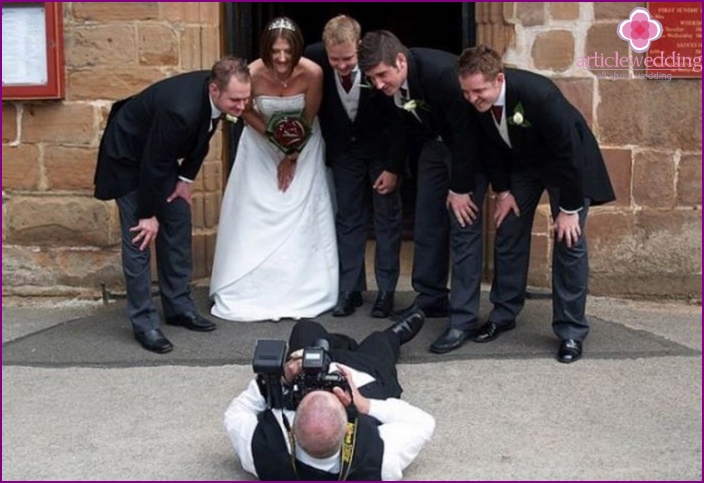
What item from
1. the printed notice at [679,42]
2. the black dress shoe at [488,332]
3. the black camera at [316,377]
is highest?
the printed notice at [679,42]

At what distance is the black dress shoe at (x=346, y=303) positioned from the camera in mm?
6633

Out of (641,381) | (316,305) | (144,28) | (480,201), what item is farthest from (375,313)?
(144,28)

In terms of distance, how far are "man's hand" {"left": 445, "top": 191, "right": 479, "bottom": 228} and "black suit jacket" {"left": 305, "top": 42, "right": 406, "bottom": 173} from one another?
54 centimetres

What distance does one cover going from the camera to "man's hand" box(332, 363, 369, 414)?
4.24m

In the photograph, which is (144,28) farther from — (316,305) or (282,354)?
(282,354)

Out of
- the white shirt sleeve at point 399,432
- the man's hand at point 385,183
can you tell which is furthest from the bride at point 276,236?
the white shirt sleeve at point 399,432

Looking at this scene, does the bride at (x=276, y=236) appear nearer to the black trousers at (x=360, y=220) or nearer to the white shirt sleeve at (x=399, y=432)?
the black trousers at (x=360, y=220)

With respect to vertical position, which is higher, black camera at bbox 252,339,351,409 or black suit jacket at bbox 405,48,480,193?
black suit jacket at bbox 405,48,480,193

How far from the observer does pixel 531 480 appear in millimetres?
4418

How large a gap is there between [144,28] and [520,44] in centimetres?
219

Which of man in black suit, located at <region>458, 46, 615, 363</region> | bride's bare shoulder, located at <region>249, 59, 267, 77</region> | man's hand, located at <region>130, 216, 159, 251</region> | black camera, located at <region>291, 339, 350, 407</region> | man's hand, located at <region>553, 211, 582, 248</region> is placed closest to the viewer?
black camera, located at <region>291, 339, 350, 407</region>

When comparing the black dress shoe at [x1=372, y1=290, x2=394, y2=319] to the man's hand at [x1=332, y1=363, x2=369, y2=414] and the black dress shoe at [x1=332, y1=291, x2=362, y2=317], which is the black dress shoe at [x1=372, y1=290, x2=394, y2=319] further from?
the man's hand at [x1=332, y1=363, x2=369, y2=414]

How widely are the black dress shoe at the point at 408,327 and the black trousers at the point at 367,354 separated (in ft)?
0.68

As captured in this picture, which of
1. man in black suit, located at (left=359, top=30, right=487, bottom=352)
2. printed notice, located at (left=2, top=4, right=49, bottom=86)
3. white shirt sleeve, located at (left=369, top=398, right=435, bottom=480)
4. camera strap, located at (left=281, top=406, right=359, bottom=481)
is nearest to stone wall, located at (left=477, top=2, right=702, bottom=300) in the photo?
man in black suit, located at (left=359, top=30, right=487, bottom=352)
